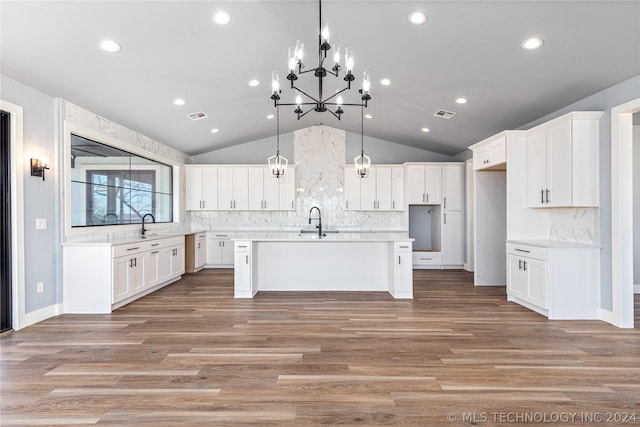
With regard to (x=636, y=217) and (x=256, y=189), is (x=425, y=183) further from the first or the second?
(x=256, y=189)

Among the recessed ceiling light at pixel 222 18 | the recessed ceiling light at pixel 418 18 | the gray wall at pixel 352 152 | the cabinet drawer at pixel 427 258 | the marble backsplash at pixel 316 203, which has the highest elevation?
the recessed ceiling light at pixel 222 18

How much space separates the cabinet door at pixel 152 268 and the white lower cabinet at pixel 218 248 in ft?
7.24

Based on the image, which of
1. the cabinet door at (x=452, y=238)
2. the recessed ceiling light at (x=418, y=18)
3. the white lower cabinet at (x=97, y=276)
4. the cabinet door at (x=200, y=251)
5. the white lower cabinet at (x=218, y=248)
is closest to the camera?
the recessed ceiling light at (x=418, y=18)

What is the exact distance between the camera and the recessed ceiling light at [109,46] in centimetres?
326

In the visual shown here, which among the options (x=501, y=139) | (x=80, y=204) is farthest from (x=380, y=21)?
(x=80, y=204)

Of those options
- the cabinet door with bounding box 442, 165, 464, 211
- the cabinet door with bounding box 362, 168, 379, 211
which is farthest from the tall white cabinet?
the cabinet door with bounding box 362, 168, 379, 211

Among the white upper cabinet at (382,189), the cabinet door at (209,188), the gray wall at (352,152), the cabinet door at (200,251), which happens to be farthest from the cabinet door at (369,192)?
the cabinet door at (200,251)

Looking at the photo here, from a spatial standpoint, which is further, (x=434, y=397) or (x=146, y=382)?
(x=146, y=382)

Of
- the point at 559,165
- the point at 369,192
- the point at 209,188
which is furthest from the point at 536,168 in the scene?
the point at 209,188

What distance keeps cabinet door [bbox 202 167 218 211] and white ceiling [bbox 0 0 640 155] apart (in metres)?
2.49

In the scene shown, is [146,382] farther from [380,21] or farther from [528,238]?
[528,238]

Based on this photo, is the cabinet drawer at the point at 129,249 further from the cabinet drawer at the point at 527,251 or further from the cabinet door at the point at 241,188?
the cabinet drawer at the point at 527,251

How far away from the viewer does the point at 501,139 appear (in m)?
4.98

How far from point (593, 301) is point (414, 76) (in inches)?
133
